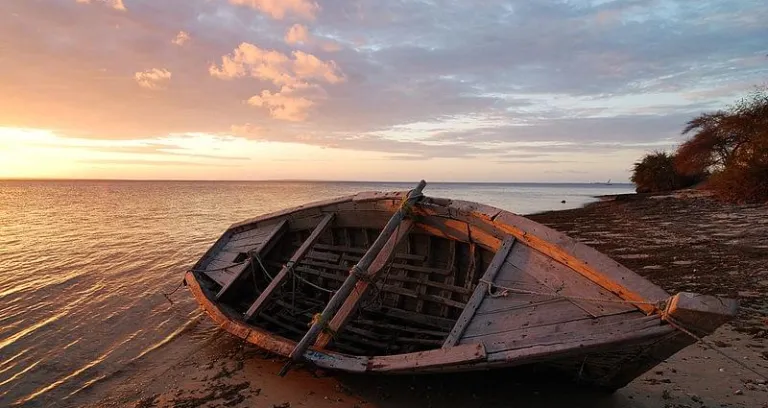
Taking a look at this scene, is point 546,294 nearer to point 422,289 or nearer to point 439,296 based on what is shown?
point 439,296

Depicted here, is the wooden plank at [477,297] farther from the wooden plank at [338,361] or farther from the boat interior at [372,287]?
the wooden plank at [338,361]

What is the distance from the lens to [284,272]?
19.2 ft

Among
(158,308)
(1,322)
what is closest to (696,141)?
(158,308)

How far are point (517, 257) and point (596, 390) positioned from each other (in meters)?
1.43

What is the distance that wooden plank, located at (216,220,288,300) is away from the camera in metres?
6.57

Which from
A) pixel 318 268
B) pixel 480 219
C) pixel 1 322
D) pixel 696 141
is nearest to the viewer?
pixel 480 219

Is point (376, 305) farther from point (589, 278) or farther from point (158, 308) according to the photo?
point (158, 308)

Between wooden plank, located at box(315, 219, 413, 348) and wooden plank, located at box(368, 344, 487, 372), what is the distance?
778 millimetres

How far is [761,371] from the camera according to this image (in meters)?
4.19

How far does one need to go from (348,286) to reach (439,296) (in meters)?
1.21

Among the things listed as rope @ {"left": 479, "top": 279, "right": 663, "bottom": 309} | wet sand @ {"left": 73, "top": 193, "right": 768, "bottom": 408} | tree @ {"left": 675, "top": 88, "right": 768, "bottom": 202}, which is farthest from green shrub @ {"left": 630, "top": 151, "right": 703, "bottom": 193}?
rope @ {"left": 479, "top": 279, "right": 663, "bottom": 309}

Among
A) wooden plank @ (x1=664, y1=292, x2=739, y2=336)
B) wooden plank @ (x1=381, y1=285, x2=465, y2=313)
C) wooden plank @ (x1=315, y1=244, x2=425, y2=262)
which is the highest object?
wooden plank @ (x1=664, y1=292, x2=739, y2=336)

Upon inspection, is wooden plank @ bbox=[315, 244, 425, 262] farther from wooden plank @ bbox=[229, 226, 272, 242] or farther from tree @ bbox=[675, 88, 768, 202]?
tree @ bbox=[675, 88, 768, 202]

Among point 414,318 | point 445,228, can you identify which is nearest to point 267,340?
point 414,318
